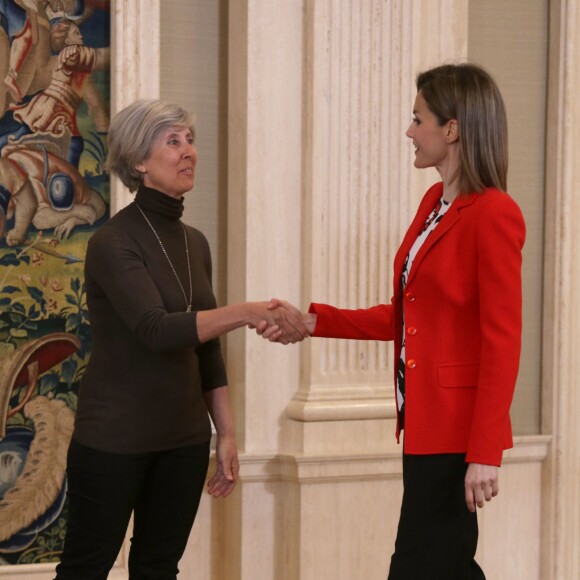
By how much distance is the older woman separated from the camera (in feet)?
9.11

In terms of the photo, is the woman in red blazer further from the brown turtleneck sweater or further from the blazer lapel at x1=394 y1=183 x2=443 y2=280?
the brown turtleneck sweater

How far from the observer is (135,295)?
A: 108 inches

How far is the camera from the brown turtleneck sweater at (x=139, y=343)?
2764mm

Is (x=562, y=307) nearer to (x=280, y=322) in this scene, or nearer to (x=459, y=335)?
(x=280, y=322)

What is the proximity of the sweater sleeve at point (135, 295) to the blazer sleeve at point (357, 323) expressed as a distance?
1.96 ft

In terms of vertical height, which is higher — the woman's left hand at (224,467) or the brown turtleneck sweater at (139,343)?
the brown turtleneck sweater at (139,343)

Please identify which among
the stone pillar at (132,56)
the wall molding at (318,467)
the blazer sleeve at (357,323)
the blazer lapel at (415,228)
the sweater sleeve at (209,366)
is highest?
the stone pillar at (132,56)

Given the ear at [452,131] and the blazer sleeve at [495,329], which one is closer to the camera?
the blazer sleeve at [495,329]

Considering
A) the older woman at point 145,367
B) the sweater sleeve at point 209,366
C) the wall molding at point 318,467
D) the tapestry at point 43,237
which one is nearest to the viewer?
the older woman at point 145,367

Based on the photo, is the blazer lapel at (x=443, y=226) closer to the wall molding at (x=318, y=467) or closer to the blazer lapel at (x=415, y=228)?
the blazer lapel at (x=415, y=228)

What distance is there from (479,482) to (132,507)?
94cm

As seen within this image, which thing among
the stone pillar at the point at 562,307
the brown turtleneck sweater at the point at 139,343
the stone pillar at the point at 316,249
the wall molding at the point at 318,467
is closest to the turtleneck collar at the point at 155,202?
the brown turtleneck sweater at the point at 139,343

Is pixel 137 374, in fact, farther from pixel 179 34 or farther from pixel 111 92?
pixel 179 34

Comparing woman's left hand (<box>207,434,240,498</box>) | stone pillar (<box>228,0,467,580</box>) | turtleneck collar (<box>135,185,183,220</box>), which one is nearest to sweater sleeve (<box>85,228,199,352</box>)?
turtleneck collar (<box>135,185,183,220</box>)
